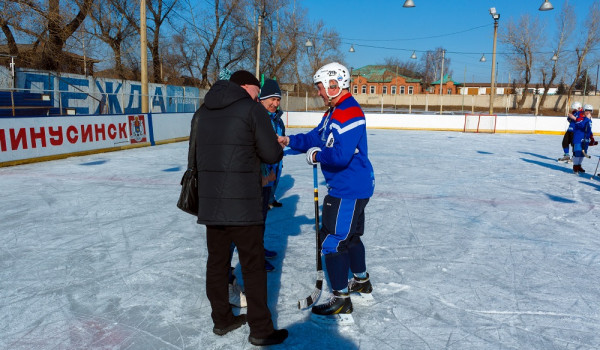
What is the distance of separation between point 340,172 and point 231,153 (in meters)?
0.80

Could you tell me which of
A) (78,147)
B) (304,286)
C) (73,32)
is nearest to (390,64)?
(73,32)

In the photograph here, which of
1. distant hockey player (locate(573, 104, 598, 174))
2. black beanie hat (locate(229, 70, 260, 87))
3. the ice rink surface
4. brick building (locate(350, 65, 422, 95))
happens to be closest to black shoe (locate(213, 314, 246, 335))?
the ice rink surface

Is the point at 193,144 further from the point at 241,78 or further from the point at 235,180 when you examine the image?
the point at 241,78

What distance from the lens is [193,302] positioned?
10.1ft

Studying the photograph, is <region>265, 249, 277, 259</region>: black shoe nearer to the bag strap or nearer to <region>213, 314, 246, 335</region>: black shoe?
<region>213, 314, 246, 335</region>: black shoe

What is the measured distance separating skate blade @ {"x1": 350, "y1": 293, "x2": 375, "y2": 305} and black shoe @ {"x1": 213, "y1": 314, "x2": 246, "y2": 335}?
87cm

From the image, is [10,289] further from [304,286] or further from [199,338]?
[304,286]

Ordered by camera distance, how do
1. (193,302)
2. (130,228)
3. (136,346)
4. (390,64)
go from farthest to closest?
(390,64) → (130,228) → (193,302) → (136,346)

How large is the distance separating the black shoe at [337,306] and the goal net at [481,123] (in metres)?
21.7

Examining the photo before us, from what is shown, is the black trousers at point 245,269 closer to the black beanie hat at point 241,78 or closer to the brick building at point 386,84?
the black beanie hat at point 241,78

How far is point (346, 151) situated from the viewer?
257 cm

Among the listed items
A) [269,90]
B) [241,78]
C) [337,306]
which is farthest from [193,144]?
[337,306]

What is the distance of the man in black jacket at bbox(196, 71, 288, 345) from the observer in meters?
2.26

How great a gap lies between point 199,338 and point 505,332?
1956 mm
